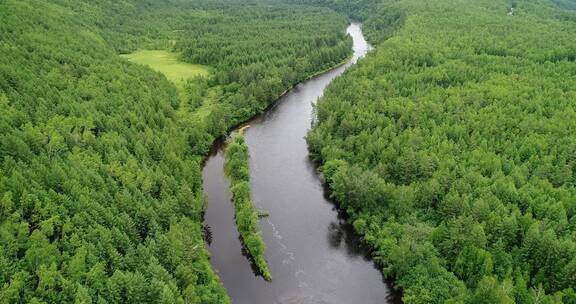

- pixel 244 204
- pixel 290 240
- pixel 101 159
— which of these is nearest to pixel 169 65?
pixel 101 159

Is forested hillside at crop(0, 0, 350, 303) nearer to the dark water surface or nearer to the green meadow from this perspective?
the dark water surface

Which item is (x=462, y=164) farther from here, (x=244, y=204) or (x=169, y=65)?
(x=169, y=65)

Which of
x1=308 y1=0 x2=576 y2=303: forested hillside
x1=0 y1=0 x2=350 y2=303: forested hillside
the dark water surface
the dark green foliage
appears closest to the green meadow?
x1=0 y1=0 x2=350 y2=303: forested hillside

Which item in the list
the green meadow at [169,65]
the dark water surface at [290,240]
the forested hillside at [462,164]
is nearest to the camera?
the forested hillside at [462,164]

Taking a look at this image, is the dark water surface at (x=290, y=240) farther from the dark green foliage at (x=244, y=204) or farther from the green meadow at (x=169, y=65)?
the green meadow at (x=169, y=65)

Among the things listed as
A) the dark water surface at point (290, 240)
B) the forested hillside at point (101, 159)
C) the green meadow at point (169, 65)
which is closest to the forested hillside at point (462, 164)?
the dark water surface at point (290, 240)

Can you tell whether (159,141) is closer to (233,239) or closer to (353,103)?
(233,239)

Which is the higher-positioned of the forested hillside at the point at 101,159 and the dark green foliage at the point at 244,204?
the forested hillside at the point at 101,159
